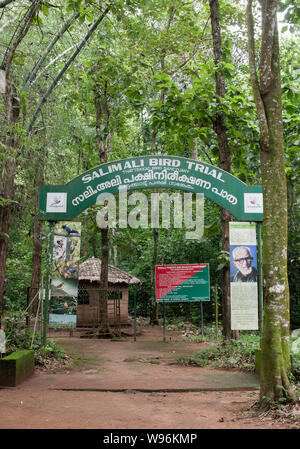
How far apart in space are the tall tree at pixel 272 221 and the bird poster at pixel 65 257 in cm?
503

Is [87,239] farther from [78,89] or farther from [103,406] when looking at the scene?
[103,406]

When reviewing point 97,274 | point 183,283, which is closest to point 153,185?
point 183,283

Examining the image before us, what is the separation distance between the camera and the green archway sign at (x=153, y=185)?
8.80 metres

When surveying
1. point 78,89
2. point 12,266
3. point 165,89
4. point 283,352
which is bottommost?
point 283,352

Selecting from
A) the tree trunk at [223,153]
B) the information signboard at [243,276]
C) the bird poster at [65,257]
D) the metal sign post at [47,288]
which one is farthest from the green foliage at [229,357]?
the bird poster at [65,257]

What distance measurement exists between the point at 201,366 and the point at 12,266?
45.3 ft

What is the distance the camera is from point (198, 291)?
11.8 m

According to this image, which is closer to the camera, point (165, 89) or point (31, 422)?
point (31, 422)

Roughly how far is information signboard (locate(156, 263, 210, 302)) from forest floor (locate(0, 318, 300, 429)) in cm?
227

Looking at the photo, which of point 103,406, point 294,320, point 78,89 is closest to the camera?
point 103,406

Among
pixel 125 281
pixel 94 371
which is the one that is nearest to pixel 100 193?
pixel 94 371

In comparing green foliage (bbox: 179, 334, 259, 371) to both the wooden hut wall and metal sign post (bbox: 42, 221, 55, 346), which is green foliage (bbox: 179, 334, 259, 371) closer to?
metal sign post (bbox: 42, 221, 55, 346)

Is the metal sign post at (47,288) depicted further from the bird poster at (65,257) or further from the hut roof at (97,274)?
the hut roof at (97,274)

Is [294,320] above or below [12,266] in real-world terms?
below
